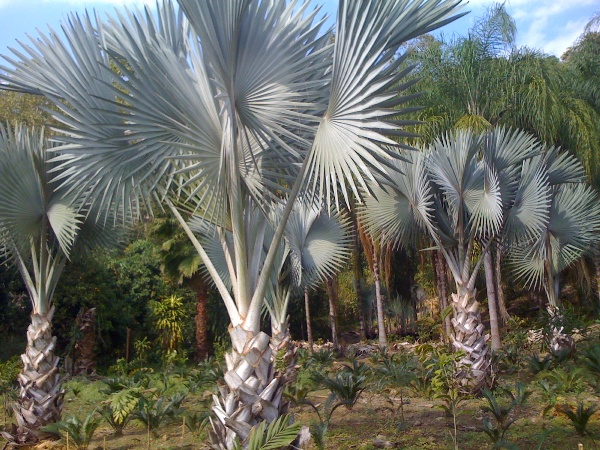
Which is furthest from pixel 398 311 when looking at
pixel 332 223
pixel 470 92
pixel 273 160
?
pixel 273 160

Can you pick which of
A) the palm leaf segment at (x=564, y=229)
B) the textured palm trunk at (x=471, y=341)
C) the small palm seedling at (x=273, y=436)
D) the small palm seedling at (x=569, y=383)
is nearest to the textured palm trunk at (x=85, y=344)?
the textured palm trunk at (x=471, y=341)

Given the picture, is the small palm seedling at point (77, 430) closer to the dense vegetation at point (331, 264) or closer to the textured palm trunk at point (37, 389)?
the dense vegetation at point (331, 264)

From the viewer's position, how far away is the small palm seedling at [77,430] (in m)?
6.62

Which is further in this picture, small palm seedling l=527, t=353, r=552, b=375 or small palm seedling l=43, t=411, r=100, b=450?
small palm seedling l=527, t=353, r=552, b=375

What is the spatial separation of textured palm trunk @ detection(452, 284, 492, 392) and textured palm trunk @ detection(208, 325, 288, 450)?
4910 millimetres

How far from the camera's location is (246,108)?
4.49m

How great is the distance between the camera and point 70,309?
53.6 ft

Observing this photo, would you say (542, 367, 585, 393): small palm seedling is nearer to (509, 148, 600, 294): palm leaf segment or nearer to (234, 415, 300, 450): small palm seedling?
(509, 148, 600, 294): palm leaf segment

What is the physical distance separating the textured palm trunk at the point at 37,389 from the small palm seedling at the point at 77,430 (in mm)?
350

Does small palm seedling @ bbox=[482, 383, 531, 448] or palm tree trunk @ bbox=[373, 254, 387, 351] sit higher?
palm tree trunk @ bbox=[373, 254, 387, 351]

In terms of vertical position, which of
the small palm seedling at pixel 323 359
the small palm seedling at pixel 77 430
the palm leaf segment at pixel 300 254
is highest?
the palm leaf segment at pixel 300 254

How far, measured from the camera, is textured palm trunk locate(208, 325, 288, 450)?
4426 mm

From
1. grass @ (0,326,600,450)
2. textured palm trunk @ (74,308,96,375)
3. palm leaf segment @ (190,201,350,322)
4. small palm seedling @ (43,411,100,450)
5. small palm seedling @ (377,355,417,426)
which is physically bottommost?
grass @ (0,326,600,450)

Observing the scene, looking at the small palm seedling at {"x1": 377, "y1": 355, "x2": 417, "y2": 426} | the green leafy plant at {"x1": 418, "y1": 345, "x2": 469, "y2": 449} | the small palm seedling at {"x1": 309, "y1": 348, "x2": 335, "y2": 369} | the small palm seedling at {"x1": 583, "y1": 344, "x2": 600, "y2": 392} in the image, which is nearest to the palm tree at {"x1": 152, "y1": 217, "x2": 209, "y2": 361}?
the small palm seedling at {"x1": 309, "y1": 348, "x2": 335, "y2": 369}
